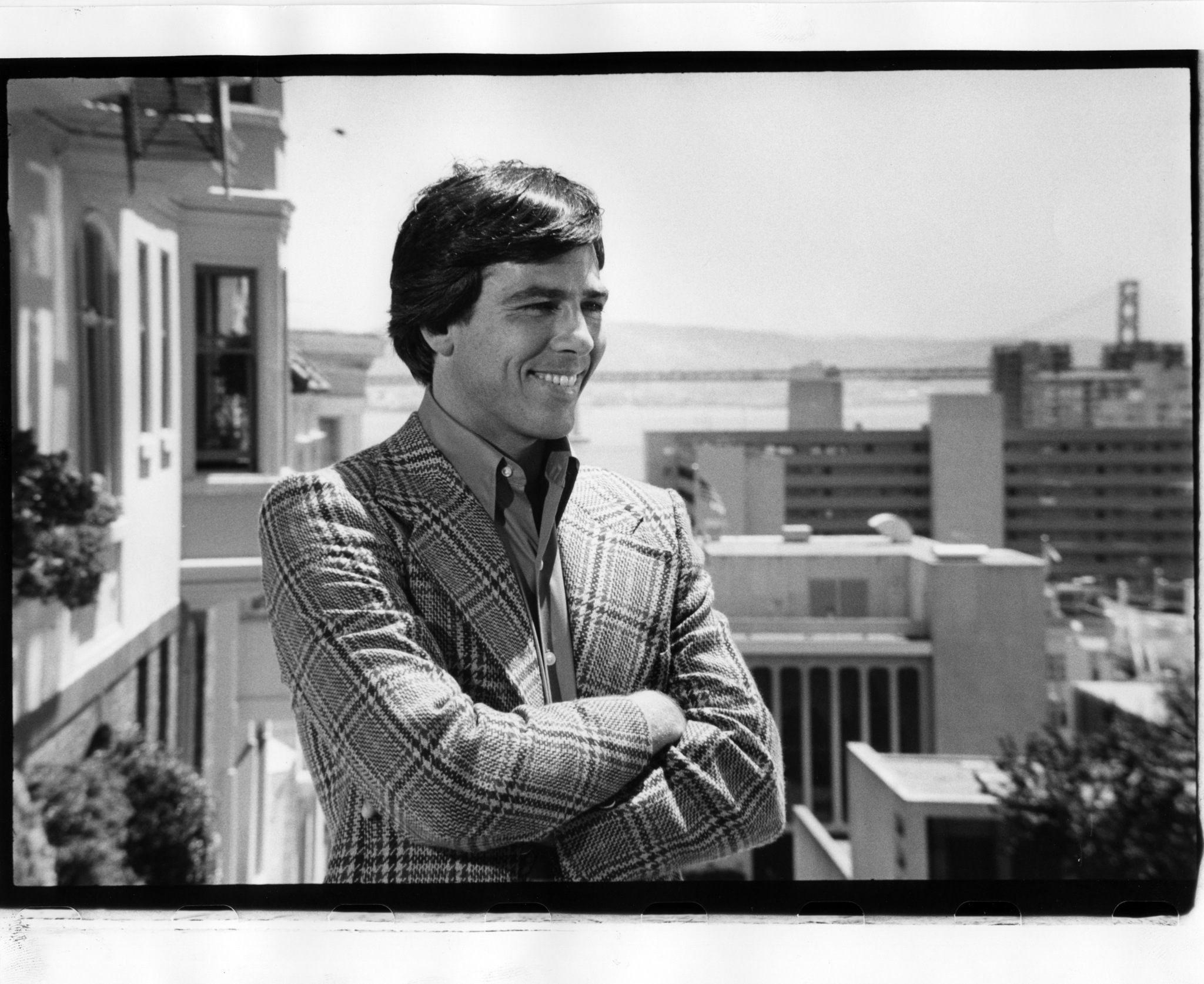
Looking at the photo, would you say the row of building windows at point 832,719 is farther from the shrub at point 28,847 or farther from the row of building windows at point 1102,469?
the shrub at point 28,847

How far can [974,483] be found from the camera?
307 centimetres

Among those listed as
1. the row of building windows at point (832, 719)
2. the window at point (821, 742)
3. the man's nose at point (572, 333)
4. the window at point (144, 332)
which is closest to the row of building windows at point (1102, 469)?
the row of building windows at point (832, 719)

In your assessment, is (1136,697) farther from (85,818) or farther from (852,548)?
(85,818)

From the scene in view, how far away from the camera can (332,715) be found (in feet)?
7.00

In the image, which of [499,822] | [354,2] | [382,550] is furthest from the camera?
[354,2]

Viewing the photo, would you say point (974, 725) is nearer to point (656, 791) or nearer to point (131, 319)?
point (656, 791)

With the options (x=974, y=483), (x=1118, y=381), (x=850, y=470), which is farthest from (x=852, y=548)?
(x=1118, y=381)

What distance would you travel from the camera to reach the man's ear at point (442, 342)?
2496 millimetres

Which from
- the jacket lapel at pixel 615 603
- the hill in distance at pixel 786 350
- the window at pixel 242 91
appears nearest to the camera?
the jacket lapel at pixel 615 603

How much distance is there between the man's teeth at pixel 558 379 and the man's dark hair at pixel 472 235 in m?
0.20

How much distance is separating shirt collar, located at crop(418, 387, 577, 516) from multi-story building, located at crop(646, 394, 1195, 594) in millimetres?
648

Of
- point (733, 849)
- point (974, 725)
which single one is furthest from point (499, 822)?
point (974, 725)

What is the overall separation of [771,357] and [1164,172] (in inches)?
41.7

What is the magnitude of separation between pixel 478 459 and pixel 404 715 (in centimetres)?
58
